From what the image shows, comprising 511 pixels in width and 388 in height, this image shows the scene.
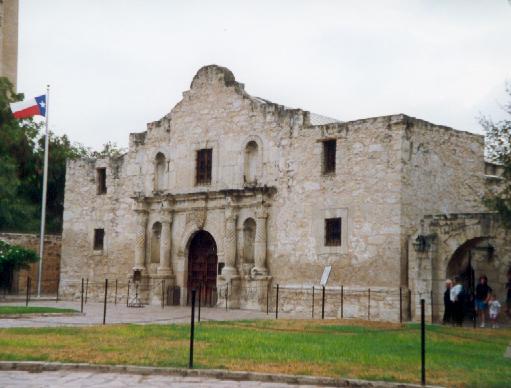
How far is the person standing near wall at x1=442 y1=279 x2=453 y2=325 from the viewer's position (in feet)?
70.5

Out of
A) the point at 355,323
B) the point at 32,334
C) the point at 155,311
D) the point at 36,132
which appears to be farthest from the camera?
the point at 36,132

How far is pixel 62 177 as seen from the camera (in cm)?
4472

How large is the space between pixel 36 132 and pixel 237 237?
67.0ft

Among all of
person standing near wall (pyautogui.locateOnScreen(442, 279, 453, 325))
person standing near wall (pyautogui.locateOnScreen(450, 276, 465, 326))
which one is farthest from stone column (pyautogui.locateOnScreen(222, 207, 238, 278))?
person standing near wall (pyautogui.locateOnScreen(450, 276, 465, 326))

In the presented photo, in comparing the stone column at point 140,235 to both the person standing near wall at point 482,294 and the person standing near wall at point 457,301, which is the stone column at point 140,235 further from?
the person standing near wall at point 482,294

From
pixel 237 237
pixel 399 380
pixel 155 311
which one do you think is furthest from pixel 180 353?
pixel 237 237

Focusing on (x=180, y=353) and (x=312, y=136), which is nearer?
(x=180, y=353)

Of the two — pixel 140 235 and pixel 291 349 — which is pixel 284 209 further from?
pixel 291 349

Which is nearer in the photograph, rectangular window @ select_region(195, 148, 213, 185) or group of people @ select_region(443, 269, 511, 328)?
group of people @ select_region(443, 269, 511, 328)

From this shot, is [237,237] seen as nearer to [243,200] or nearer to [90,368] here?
[243,200]

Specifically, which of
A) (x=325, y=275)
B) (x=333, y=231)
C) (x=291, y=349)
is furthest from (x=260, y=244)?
(x=291, y=349)

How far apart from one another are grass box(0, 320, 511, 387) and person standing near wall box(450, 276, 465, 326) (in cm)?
184

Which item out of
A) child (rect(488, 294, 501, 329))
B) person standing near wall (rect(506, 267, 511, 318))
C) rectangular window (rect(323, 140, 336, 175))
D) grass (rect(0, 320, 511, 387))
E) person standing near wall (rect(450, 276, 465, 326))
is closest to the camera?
grass (rect(0, 320, 511, 387))

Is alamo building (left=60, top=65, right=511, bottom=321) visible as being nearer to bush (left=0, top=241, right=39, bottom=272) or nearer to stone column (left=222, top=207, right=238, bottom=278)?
stone column (left=222, top=207, right=238, bottom=278)
